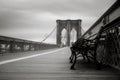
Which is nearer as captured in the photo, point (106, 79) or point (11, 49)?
point (106, 79)

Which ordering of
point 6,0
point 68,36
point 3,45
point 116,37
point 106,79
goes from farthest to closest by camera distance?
1. point 68,36
2. point 6,0
3. point 3,45
4. point 116,37
5. point 106,79

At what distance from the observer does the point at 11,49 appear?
5.86 metres

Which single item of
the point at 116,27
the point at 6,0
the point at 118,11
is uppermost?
the point at 6,0

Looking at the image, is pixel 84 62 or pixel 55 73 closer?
pixel 55 73

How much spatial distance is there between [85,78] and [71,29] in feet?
116

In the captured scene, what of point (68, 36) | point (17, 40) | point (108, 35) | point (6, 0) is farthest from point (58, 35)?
point (108, 35)

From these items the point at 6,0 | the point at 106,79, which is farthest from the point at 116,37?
the point at 6,0

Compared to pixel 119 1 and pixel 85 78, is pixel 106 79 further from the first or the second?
pixel 119 1

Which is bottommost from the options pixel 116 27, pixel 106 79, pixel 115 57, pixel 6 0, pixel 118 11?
pixel 106 79

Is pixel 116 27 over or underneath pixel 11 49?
over

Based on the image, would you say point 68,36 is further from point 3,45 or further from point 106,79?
point 106,79

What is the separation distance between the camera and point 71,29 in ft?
121

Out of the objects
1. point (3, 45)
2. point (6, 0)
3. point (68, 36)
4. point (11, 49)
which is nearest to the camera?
Answer: point (3, 45)

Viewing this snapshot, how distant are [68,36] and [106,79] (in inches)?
1307
